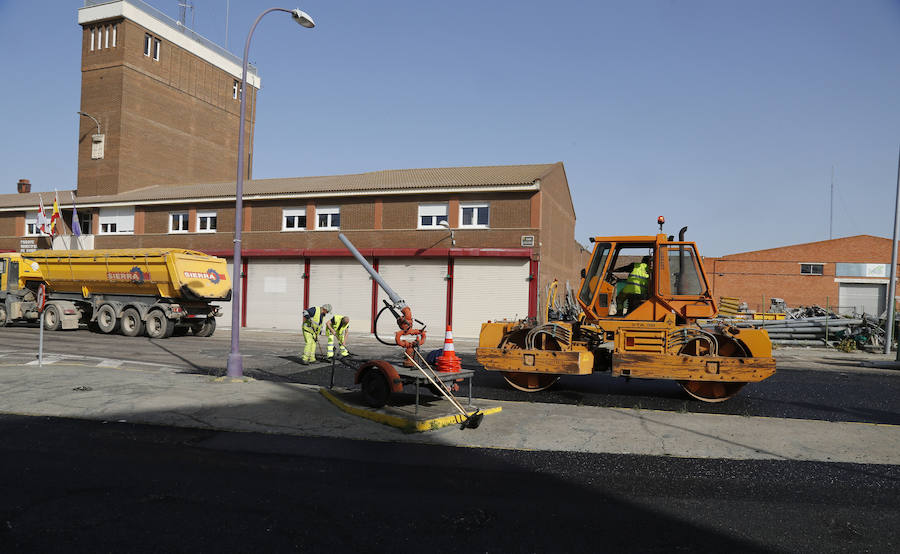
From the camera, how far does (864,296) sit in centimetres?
4216

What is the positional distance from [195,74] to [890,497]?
46542 mm

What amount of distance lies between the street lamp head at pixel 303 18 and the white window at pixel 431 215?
14422 mm

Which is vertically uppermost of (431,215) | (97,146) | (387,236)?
(97,146)

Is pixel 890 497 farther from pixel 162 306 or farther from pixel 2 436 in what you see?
pixel 162 306

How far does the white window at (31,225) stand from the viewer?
3462 centimetres

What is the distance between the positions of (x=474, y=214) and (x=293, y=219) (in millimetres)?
9018

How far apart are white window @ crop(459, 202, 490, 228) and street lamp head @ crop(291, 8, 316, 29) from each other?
1432 cm

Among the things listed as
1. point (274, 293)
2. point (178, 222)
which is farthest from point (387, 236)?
point (178, 222)

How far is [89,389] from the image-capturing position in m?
9.64

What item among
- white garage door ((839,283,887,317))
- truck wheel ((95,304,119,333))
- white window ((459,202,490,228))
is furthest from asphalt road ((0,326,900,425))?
white garage door ((839,283,887,317))

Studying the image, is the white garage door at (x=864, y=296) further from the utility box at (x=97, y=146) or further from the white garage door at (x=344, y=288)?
the utility box at (x=97, y=146)

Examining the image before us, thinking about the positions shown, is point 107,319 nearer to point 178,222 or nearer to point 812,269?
point 178,222

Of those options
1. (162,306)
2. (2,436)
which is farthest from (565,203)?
Answer: (2,436)

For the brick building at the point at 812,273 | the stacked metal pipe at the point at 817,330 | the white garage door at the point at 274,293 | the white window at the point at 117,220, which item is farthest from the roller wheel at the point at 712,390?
the brick building at the point at 812,273
